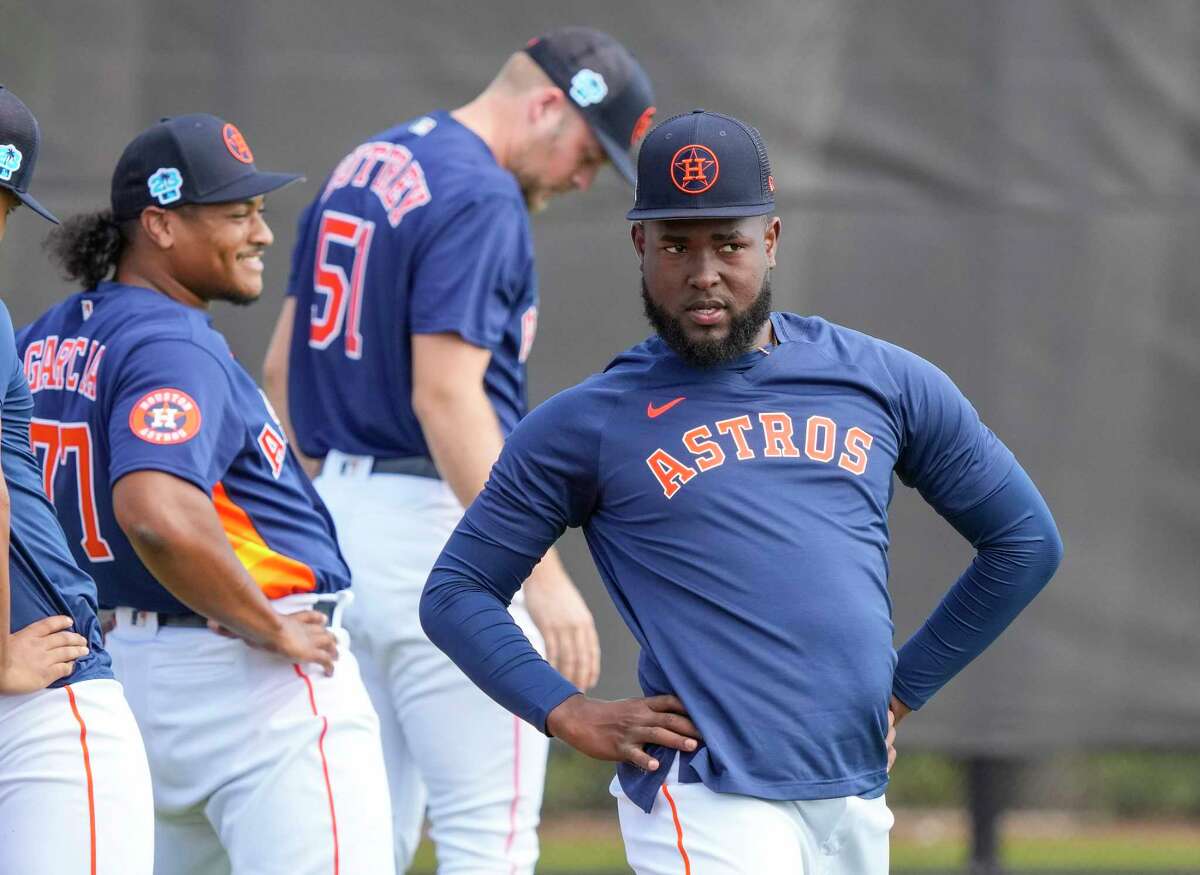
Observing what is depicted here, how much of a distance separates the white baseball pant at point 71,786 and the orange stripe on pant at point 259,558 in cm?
51

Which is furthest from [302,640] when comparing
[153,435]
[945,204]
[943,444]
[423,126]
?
[945,204]

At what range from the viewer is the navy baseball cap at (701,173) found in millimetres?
2293

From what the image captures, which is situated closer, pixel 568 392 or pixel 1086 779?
pixel 568 392

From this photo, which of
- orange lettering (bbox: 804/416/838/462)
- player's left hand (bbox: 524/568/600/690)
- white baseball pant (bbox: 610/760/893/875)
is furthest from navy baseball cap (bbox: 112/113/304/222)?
white baseball pant (bbox: 610/760/893/875)

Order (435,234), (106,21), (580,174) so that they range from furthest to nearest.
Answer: (106,21), (580,174), (435,234)

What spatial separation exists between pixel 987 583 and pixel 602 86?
1623 mm

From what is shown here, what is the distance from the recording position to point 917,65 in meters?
4.73

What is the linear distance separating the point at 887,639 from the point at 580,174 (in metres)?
1.75

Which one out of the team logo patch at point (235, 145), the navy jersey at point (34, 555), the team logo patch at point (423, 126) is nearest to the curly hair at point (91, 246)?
the team logo patch at point (235, 145)

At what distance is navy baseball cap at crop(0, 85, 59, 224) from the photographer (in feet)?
7.89

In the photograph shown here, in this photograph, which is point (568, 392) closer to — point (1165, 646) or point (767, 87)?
point (767, 87)

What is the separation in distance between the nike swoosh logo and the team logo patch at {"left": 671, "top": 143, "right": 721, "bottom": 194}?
0.29m

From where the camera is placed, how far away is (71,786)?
2.36m

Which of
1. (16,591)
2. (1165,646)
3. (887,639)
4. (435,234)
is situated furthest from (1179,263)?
(16,591)
